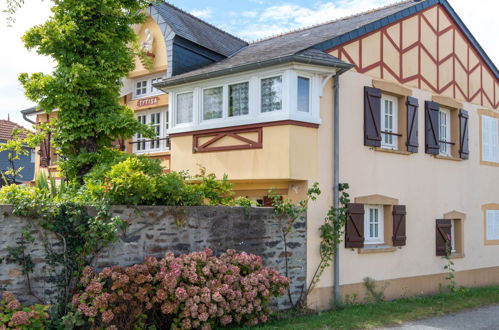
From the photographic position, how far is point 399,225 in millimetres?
12266

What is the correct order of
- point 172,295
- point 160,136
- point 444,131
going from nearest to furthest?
point 172,295 < point 444,131 < point 160,136

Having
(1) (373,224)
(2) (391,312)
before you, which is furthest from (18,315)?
(1) (373,224)

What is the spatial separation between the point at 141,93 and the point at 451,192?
29.0ft

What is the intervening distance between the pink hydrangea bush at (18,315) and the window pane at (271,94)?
18.6 feet

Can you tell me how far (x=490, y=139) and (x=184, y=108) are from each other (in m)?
8.87

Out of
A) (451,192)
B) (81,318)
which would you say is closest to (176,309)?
(81,318)

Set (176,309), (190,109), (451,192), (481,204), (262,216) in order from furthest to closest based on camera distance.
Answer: (481,204) → (451,192) → (190,109) → (262,216) → (176,309)

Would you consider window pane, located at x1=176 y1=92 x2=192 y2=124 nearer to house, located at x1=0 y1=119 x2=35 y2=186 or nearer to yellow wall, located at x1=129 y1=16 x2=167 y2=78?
yellow wall, located at x1=129 y1=16 x2=167 y2=78

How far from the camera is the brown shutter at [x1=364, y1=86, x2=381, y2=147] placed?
11727 millimetres

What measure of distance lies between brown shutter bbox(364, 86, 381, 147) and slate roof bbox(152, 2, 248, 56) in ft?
14.9

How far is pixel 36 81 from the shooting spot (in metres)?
9.98

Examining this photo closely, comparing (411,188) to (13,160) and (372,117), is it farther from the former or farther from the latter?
(13,160)

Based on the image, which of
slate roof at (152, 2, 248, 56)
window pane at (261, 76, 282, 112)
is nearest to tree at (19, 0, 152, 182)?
window pane at (261, 76, 282, 112)

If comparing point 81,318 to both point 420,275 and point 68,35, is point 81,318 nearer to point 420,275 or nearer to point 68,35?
point 68,35
